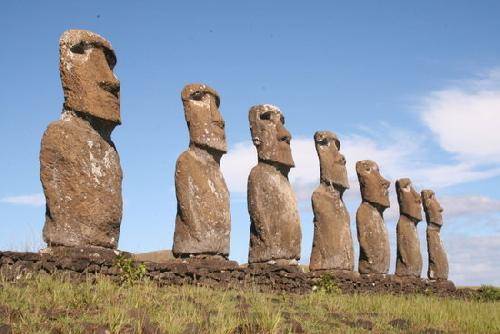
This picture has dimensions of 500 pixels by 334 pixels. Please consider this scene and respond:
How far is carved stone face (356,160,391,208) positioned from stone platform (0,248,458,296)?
301cm

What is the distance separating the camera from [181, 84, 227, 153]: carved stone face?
14.5 metres

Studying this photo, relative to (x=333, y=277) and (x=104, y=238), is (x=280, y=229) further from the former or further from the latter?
(x=104, y=238)

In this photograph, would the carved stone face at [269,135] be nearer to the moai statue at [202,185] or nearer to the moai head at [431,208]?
the moai statue at [202,185]

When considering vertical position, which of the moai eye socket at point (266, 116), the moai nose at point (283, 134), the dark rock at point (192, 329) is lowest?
the dark rock at point (192, 329)


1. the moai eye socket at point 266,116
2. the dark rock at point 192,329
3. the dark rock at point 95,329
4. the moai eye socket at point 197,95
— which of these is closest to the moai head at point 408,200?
the moai eye socket at point 266,116

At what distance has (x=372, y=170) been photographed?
21.7 m

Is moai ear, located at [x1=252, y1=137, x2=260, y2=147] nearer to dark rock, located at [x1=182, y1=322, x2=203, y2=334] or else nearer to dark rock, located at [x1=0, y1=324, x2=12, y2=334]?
dark rock, located at [x1=182, y1=322, x2=203, y2=334]

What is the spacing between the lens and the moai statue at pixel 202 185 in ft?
44.7

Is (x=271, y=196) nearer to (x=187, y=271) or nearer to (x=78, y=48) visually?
(x=187, y=271)

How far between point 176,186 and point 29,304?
6168mm

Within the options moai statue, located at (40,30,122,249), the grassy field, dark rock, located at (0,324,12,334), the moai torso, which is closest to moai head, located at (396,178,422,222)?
the moai torso

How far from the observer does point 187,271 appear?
12.6 meters

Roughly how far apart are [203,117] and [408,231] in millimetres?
11211

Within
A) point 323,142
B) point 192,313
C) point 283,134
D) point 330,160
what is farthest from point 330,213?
point 192,313
